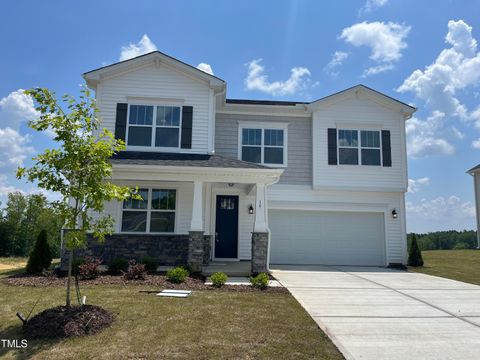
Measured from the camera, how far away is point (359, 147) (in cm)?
1447

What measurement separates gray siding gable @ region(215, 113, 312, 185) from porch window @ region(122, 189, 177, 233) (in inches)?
124

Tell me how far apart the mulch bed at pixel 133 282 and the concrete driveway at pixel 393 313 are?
4.43ft

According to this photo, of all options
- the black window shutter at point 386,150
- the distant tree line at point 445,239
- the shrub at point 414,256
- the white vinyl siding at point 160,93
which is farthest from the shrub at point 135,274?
the distant tree line at point 445,239

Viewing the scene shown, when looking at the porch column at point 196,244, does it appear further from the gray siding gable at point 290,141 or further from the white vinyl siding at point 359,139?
the white vinyl siding at point 359,139

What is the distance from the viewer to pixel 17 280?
900 cm

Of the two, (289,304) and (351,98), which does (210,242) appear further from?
(351,98)

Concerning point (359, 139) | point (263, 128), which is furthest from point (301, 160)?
point (359, 139)

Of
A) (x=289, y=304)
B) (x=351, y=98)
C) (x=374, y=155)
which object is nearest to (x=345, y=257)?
(x=374, y=155)

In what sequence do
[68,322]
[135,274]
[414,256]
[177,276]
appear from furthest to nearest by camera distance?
[414,256] → [135,274] → [177,276] → [68,322]

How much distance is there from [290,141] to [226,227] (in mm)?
4285

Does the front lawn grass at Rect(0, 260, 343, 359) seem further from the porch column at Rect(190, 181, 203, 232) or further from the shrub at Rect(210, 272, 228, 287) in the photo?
the porch column at Rect(190, 181, 203, 232)

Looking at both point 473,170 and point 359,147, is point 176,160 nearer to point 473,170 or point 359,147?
point 359,147

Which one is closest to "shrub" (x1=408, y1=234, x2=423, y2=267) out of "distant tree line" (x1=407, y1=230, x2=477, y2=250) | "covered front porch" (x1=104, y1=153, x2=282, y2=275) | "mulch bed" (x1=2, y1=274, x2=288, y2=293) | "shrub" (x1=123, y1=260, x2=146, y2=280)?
"covered front porch" (x1=104, y1=153, x2=282, y2=275)

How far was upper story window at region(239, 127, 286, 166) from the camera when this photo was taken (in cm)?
1434
